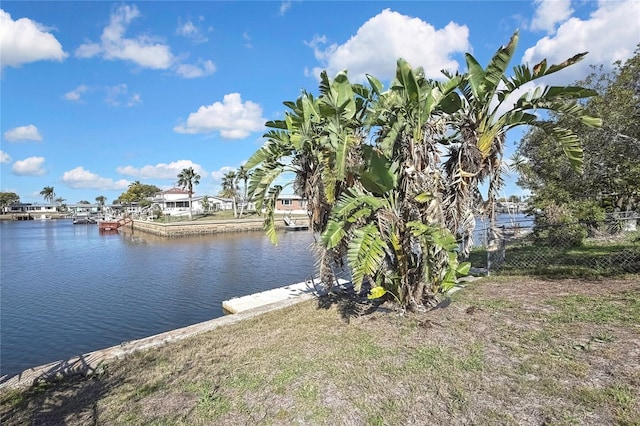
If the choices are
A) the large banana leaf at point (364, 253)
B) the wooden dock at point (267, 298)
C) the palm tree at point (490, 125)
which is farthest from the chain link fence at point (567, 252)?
the wooden dock at point (267, 298)

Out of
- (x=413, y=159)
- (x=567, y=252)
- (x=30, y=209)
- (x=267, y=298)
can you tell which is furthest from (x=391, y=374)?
(x=30, y=209)

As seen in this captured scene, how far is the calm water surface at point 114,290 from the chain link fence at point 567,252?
26.3ft

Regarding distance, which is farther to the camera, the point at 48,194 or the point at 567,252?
the point at 48,194

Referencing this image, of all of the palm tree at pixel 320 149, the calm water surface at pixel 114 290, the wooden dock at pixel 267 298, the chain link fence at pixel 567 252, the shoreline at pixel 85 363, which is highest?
the palm tree at pixel 320 149

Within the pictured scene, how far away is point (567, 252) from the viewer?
1157 cm

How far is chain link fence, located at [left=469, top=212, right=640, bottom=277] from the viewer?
28.4 feet

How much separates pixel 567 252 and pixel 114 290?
54.7 ft

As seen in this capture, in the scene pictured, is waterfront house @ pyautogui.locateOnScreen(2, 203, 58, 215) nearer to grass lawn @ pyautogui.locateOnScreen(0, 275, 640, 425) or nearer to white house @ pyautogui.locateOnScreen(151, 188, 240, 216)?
white house @ pyautogui.locateOnScreen(151, 188, 240, 216)

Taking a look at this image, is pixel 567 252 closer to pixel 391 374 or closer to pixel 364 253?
pixel 364 253

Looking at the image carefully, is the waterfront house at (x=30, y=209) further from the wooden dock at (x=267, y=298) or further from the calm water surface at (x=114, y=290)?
the wooden dock at (x=267, y=298)

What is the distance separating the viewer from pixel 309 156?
7371 millimetres

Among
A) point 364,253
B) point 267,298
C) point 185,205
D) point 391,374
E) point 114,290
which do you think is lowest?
point 114,290

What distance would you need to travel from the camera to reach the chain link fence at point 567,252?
866 cm

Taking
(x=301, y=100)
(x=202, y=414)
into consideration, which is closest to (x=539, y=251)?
(x=301, y=100)
